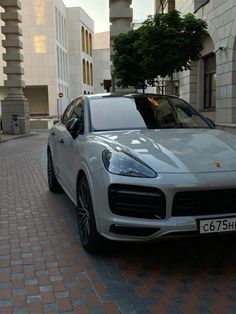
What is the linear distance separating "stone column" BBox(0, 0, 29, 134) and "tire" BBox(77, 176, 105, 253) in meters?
20.4

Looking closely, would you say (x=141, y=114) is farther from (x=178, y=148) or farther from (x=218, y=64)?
(x=218, y=64)

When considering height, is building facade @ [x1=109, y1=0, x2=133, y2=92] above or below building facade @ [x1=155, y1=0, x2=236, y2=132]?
above

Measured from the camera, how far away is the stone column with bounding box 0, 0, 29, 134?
78.7 ft

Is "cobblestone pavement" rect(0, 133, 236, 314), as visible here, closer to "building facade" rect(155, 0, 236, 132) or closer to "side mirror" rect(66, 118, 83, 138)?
"side mirror" rect(66, 118, 83, 138)

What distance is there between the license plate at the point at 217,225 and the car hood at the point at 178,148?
414mm

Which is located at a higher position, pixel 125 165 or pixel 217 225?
pixel 125 165

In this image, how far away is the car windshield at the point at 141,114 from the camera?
16.1ft

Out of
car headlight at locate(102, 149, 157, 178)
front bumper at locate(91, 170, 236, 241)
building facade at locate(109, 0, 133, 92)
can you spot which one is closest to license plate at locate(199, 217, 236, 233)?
front bumper at locate(91, 170, 236, 241)

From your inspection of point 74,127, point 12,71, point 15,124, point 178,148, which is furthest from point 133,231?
point 12,71

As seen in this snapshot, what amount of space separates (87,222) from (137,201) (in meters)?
0.83

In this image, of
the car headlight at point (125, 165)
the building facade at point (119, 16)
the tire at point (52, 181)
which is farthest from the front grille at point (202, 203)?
the building facade at point (119, 16)

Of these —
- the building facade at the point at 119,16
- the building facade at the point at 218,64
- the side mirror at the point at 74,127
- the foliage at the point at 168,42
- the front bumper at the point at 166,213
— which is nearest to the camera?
the front bumper at the point at 166,213

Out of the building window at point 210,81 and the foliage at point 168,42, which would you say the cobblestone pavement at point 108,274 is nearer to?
the foliage at point 168,42

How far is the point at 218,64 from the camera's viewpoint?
47.5 ft
